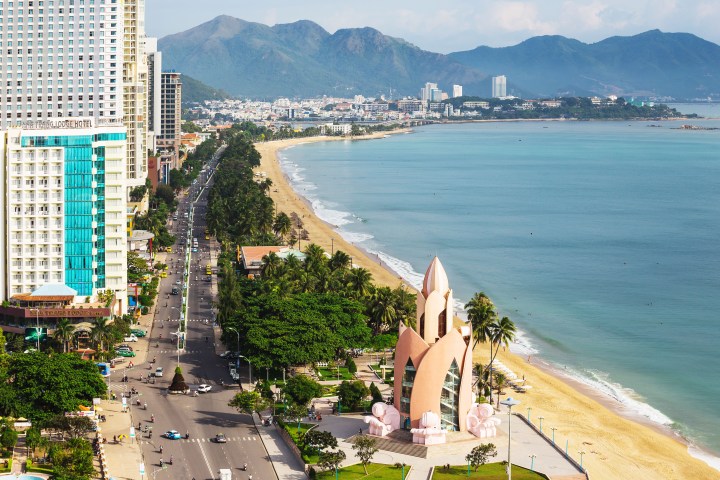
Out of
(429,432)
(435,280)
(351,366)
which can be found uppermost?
(435,280)

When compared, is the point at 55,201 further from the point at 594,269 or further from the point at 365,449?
the point at 594,269

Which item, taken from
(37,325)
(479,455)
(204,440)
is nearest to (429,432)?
(479,455)

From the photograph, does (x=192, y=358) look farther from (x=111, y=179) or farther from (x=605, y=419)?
(x=605, y=419)

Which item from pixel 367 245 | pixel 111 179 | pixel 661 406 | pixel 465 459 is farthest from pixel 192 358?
pixel 367 245

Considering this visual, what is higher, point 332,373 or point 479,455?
point 479,455

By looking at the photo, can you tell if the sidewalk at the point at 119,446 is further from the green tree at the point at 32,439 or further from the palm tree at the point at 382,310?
the palm tree at the point at 382,310

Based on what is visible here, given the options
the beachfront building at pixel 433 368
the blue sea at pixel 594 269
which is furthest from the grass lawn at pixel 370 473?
the blue sea at pixel 594 269
